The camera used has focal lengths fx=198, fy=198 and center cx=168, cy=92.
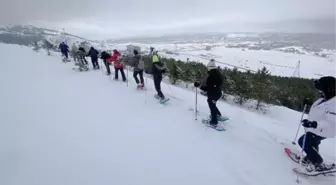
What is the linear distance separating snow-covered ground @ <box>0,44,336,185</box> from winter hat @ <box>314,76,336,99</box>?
201 centimetres

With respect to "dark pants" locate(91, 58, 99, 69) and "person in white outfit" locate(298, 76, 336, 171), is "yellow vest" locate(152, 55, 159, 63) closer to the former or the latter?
"person in white outfit" locate(298, 76, 336, 171)

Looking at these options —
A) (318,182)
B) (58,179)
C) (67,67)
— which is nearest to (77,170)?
(58,179)

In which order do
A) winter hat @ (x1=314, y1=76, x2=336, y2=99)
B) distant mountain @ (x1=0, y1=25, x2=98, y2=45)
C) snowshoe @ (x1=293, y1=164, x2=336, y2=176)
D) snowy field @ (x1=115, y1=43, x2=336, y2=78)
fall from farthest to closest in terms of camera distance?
Answer: snowy field @ (x1=115, y1=43, x2=336, y2=78)
distant mountain @ (x1=0, y1=25, x2=98, y2=45)
snowshoe @ (x1=293, y1=164, x2=336, y2=176)
winter hat @ (x1=314, y1=76, x2=336, y2=99)

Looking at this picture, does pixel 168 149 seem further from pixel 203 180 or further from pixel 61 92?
pixel 61 92

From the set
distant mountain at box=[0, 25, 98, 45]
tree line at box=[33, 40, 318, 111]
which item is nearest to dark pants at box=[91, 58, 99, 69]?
tree line at box=[33, 40, 318, 111]

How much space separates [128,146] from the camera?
18.4ft

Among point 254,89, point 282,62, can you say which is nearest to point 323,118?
point 254,89

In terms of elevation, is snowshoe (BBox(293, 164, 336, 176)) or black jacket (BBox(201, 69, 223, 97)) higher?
black jacket (BBox(201, 69, 223, 97))

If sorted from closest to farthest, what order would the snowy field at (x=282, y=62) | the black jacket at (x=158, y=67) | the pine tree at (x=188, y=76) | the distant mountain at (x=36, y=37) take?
the black jacket at (x=158, y=67) → the pine tree at (x=188, y=76) → the distant mountain at (x=36, y=37) → the snowy field at (x=282, y=62)

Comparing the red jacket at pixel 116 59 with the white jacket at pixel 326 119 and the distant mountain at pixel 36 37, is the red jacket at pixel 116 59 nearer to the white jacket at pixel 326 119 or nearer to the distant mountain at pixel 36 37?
the white jacket at pixel 326 119

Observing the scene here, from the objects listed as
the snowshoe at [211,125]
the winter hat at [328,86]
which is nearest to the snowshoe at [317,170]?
the winter hat at [328,86]

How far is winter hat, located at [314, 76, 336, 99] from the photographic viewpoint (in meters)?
4.27

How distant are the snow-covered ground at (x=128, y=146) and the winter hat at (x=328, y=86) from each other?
79.2 inches

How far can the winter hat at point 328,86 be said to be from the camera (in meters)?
4.27
